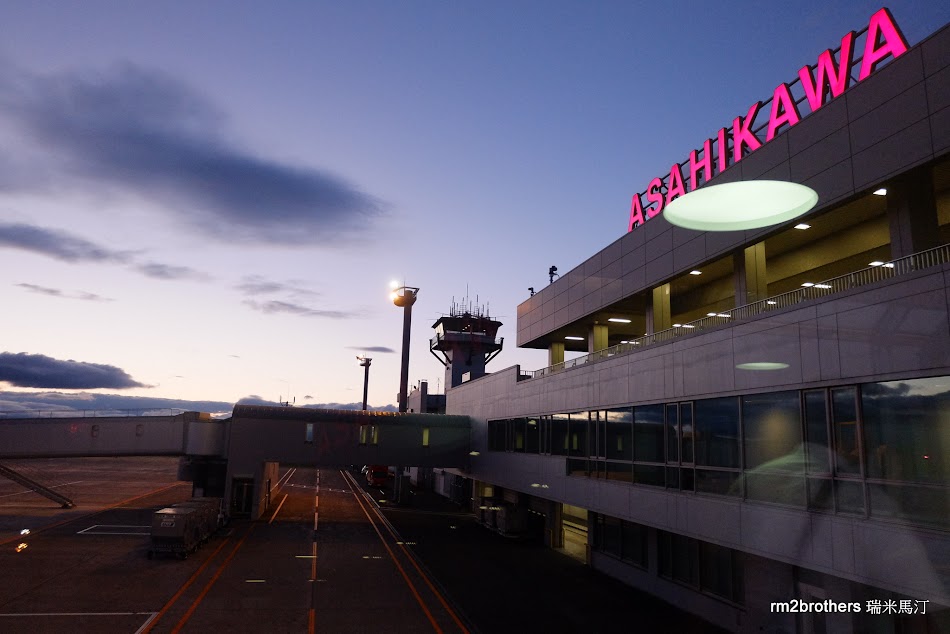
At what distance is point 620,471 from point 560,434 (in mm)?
7722

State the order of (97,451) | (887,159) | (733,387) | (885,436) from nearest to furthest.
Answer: (885,436), (887,159), (733,387), (97,451)

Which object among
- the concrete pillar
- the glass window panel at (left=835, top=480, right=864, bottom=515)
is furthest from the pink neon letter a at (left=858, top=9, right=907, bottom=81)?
the concrete pillar

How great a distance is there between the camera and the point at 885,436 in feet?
51.7

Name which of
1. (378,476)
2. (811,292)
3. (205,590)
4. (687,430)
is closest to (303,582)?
(205,590)

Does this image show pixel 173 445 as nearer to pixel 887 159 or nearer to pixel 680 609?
pixel 680 609

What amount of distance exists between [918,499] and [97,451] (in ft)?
181

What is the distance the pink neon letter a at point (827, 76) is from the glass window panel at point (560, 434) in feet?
68.4

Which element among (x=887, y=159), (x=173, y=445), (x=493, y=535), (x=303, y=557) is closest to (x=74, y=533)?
(x=173, y=445)

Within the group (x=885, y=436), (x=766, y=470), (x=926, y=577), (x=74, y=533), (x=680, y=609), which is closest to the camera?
(x=926, y=577)

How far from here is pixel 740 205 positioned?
24.7 metres

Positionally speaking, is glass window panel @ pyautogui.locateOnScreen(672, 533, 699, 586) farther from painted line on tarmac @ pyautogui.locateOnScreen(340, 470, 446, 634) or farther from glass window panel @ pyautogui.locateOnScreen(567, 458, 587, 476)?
painted line on tarmac @ pyautogui.locateOnScreen(340, 470, 446, 634)

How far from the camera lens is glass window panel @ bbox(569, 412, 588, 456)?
3359 centimetres

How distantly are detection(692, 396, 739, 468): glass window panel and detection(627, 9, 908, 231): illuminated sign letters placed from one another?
9.88 metres

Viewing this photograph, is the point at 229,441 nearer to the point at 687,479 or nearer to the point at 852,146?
the point at 687,479
